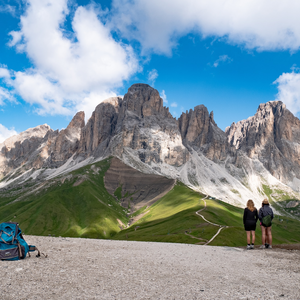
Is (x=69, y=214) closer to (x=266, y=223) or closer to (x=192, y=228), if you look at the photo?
(x=192, y=228)

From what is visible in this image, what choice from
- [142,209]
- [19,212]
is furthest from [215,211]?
[19,212]

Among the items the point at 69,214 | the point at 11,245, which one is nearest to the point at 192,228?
the point at 11,245

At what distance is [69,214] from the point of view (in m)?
167

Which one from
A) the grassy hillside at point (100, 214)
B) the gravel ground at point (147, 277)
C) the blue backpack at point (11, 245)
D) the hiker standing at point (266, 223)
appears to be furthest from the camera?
the grassy hillside at point (100, 214)

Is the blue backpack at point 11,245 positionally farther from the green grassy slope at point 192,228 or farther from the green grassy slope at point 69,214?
the green grassy slope at point 69,214

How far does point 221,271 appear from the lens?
43.1 ft

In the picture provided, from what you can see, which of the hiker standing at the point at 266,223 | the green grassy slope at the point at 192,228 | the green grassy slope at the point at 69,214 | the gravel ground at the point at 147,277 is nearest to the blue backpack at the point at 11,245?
the gravel ground at the point at 147,277

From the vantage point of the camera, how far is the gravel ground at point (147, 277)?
9.50 metres

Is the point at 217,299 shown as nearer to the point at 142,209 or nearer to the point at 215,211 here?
the point at 215,211

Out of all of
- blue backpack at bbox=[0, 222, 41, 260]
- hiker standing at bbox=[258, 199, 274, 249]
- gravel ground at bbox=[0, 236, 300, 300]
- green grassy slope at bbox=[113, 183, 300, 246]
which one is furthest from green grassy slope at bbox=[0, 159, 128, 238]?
gravel ground at bbox=[0, 236, 300, 300]

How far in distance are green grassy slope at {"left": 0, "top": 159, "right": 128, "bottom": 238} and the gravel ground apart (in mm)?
134075

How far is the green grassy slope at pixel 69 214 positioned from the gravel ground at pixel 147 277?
134075 mm

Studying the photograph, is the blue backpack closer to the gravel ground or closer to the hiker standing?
the gravel ground

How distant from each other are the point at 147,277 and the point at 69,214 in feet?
550
